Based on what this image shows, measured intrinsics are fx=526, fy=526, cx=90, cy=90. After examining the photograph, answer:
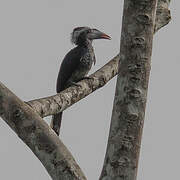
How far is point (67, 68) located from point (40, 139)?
15.1 feet

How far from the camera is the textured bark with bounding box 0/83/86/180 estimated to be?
272cm

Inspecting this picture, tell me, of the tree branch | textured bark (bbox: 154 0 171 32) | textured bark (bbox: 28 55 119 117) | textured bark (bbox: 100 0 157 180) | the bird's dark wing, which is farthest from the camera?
the bird's dark wing

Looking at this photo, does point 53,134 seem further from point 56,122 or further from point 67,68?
point 67,68

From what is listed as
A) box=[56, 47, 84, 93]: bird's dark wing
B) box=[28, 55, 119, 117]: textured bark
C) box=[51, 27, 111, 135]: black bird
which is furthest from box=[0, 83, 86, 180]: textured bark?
box=[56, 47, 84, 93]: bird's dark wing

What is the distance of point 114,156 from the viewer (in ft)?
8.73

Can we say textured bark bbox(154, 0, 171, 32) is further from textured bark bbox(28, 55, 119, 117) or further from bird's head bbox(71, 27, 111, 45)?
bird's head bbox(71, 27, 111, 45)

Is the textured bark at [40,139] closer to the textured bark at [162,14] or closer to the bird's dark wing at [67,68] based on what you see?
the textured bark at [162,14]

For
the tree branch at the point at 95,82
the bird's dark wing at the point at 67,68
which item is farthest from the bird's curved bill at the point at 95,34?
the tree branch at the point at 95,82

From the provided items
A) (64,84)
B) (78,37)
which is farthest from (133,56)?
(78,37)

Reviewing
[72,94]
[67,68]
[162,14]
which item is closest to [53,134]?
[72,94]

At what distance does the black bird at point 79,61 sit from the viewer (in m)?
7.29

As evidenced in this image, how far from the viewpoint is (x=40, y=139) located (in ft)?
9.06

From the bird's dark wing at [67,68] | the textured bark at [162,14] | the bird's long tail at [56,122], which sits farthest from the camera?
the bird's dark wing at [67,68]

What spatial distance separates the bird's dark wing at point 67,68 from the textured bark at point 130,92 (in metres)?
4.56
